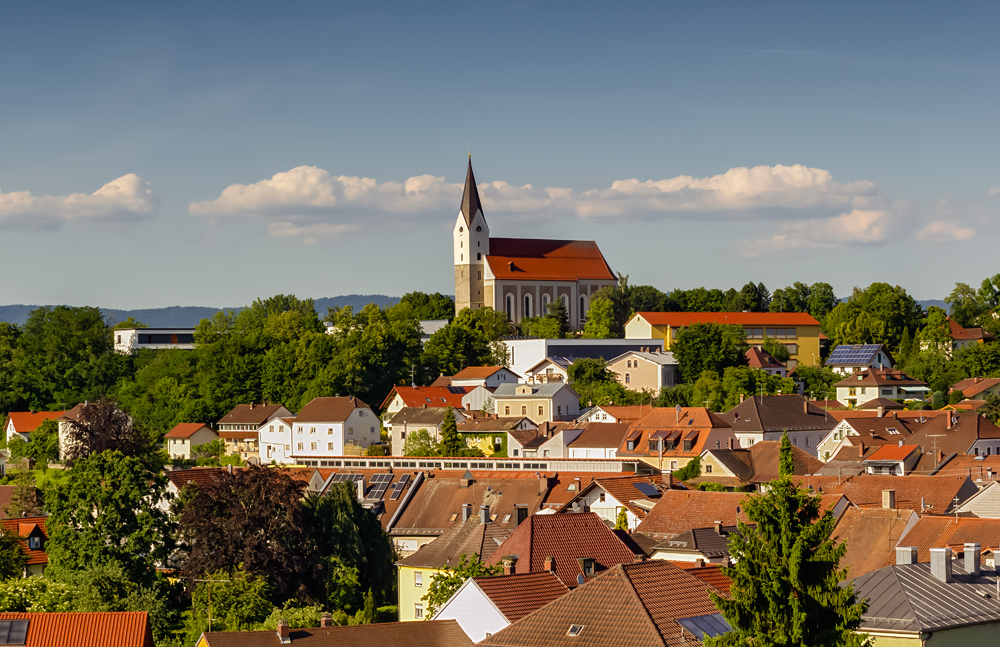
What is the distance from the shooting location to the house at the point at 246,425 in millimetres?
80250

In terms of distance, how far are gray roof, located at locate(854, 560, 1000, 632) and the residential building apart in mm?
88382

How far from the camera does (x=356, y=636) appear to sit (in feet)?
74.5

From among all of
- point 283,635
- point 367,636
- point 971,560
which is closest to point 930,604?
point 971,560

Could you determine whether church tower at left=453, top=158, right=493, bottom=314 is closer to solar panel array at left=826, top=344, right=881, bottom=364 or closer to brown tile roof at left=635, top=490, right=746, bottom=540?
solar panel array at left=826, top=344, right=881, bottom=364

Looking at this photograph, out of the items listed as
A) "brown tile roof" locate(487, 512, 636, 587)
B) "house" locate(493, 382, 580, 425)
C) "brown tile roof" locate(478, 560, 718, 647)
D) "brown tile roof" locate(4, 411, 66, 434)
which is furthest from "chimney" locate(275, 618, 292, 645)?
"brown tile roof" locate(4, 411, 66, 434)

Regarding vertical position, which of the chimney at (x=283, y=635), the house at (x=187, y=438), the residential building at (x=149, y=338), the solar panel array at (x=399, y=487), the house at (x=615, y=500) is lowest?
the house at (x=187, y=438)

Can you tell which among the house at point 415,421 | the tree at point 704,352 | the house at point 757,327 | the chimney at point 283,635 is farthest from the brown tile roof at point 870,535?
the house at point 757,327

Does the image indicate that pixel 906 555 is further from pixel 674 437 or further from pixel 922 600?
pixel 674 437

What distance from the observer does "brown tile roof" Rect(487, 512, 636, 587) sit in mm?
27266

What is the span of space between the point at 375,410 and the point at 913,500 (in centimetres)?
4728

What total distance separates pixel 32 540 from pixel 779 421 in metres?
36.6

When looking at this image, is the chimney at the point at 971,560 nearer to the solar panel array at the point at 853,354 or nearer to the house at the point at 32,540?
the house at the point at 32,540

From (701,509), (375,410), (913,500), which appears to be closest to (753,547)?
(701,509)

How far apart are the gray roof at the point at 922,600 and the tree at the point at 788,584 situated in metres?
3.11
